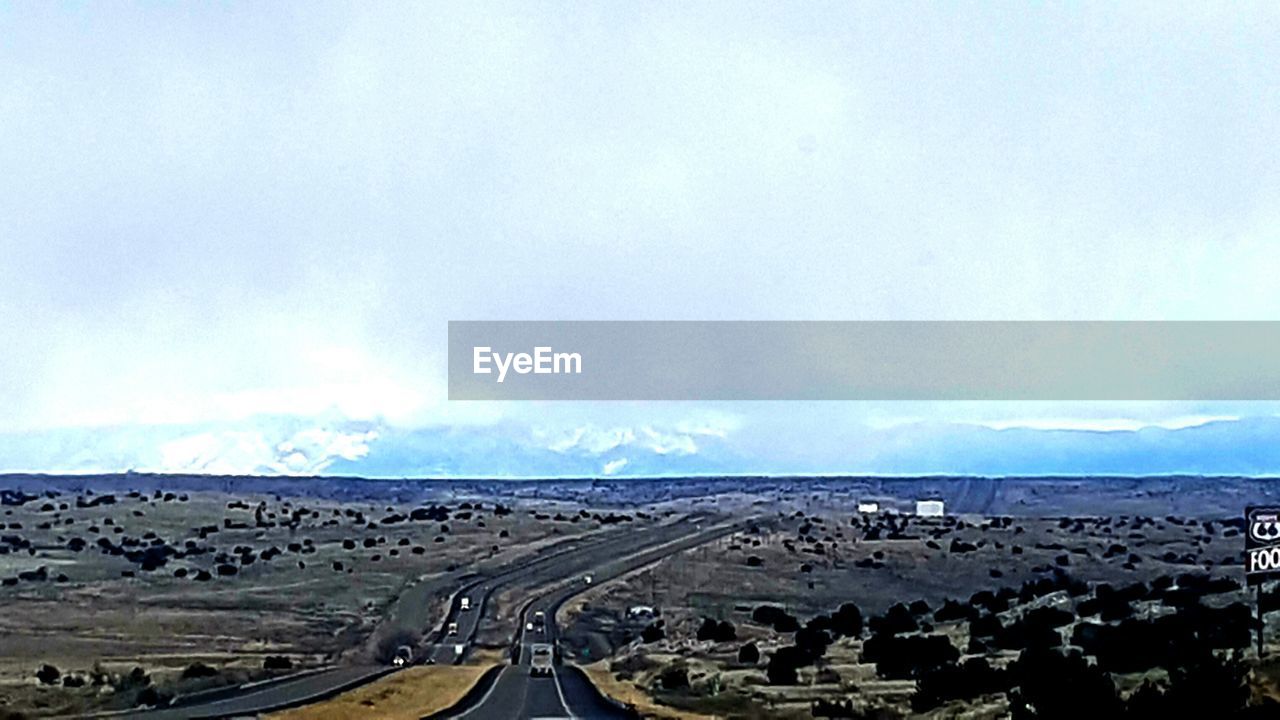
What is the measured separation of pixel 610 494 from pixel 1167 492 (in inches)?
403

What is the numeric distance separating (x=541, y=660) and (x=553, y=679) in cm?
67

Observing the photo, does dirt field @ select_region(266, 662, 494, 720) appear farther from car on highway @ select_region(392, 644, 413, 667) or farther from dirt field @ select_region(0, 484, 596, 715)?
dirt field @ select_region(0, 484, 596, 715)

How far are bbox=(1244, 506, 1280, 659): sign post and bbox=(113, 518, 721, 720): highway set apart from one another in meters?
9.09

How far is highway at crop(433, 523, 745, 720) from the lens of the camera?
782 inches

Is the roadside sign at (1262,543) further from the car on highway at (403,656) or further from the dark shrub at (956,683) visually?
the car on highway at (403,656)

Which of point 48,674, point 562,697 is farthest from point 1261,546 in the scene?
point 48,674

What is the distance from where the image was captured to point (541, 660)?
2197cm

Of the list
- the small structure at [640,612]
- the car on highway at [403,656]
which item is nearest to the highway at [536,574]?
the car on highway at [403,656]

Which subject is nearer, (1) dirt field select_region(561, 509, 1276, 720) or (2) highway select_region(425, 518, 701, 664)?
(1) dirt field select_region(561, 509, 1276, 720)

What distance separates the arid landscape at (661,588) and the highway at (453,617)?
2.9 inches

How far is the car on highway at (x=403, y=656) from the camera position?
21859 mm

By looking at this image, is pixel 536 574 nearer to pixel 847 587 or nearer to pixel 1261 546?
pixel 847 587

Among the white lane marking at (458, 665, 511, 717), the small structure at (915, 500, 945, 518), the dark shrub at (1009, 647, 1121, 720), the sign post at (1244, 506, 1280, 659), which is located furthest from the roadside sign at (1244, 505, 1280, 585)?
the white lane marking at (458, 665, 511, 717)

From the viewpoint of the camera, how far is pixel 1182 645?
21.1 meters
